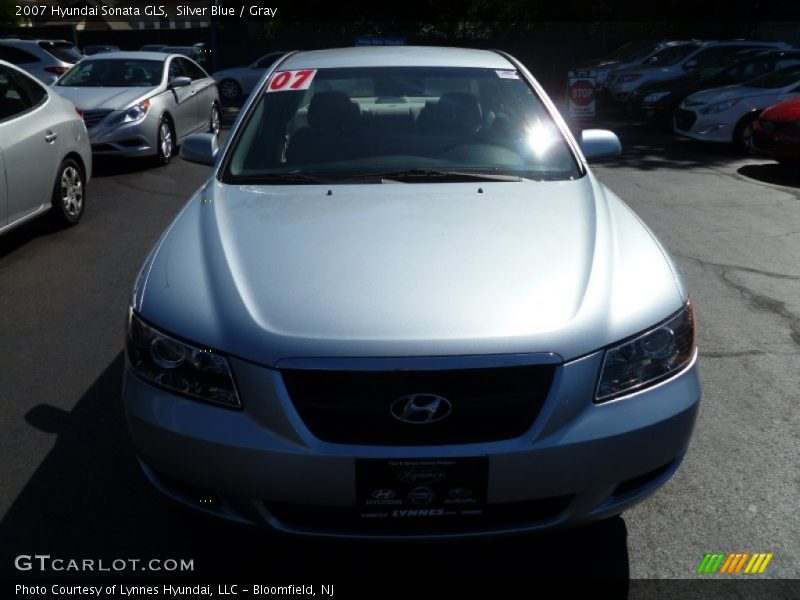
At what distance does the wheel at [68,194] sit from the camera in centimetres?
726

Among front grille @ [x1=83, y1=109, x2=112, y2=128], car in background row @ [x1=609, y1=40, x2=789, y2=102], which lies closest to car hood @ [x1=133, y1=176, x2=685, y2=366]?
front grille @ [x1=83, y1=109, x2=112, y2=128]

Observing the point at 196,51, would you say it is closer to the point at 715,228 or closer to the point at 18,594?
the point at 715,228

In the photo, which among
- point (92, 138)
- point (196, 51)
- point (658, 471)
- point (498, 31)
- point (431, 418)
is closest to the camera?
point (431, 418)

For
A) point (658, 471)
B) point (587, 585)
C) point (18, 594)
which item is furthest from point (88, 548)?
point (658, 471)

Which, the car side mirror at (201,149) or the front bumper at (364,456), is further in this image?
the car side mirror at (201,149)

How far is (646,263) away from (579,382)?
2.43ft

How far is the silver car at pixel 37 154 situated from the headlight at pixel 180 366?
3998mm

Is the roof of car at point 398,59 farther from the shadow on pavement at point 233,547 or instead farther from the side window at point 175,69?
the side window at point 175,69

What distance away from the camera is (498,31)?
100ft

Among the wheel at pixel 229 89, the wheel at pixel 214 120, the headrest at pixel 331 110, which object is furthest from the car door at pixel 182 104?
the wheel at pixel 229 89

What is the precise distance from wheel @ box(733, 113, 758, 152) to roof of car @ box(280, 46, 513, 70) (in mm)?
8891

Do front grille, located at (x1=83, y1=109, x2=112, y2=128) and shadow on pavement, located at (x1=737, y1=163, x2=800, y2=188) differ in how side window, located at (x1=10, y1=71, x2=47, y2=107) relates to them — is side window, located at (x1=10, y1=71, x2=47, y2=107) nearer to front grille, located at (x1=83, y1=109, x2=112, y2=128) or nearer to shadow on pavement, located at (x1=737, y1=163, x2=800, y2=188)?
front grille, located at (x1=83, y1=109, x2=112, y2=128)

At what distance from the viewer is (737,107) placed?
41.7ft

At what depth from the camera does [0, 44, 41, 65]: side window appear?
18411mm
